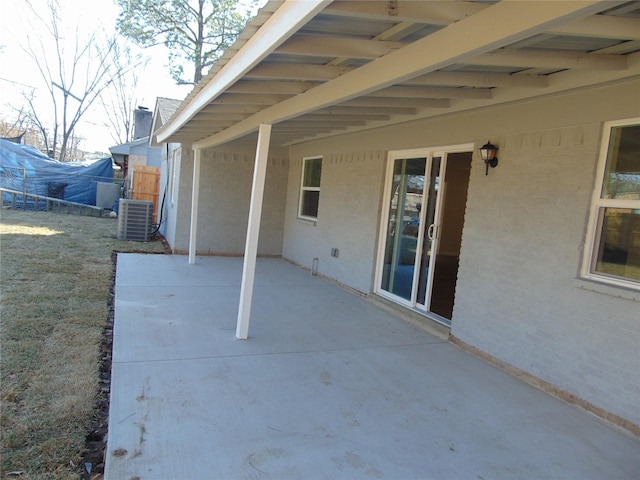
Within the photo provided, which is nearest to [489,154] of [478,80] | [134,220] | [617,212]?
[478,80]

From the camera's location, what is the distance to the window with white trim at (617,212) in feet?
10.8

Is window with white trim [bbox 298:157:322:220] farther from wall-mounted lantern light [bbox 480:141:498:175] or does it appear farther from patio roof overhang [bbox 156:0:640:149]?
wall-mounted lantern light [bbox 480:141:498:175]

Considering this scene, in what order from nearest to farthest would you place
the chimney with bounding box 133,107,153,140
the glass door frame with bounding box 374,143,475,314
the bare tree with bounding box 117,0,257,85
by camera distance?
the glass door frame with bounding box 374,143,475,314 → the bare tree with bounding box 117,0,257,85 → the chimney with bounding box 133,107,153,140

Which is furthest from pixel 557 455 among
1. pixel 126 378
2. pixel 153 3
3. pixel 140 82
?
pixel 140 82

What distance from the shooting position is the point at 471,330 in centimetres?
463

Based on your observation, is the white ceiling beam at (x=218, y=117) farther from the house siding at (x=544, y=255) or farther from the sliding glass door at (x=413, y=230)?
the house siding at (x=544, y=255)

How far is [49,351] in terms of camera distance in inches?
148

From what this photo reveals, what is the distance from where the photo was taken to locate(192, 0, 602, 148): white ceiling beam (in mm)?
1851

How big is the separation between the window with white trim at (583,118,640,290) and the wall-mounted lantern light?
42.3 inches

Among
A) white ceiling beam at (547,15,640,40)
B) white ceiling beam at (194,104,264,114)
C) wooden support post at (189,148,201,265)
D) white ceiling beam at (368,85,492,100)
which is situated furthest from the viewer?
wooden support post at (189,148,201,265)

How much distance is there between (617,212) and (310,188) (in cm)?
627

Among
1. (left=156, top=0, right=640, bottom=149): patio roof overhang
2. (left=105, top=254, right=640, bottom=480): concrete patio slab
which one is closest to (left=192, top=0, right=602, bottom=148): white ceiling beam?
(left=156, top=0, right=640, bottom=149): patio roof overhang

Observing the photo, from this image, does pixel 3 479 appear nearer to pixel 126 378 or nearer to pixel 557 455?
pixel 126 378

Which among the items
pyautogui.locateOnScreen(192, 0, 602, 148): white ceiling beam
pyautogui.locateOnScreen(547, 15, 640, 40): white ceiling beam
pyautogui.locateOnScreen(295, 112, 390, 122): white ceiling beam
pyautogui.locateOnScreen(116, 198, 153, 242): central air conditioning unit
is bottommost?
pyautogui.locateOnScreen(116, 198, 153, 242): central air conditioning unit
